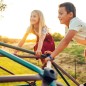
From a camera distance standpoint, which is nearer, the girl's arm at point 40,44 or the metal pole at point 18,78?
the metal pole at point 18,78

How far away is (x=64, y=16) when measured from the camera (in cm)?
299

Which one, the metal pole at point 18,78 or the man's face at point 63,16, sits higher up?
the man's face at point 63,16

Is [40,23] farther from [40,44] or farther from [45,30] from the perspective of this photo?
[40,44]

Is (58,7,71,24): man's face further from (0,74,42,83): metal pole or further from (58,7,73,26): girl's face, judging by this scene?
(0,74,42,83): metal pole

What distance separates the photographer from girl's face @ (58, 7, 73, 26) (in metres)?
2.98

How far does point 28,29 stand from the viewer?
4.30 m

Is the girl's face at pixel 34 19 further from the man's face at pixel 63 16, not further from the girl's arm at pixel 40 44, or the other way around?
the man's face at pixel 63 16

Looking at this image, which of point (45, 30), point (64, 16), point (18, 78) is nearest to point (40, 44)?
point (45, 30)

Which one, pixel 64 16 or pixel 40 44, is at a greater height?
pixel 64 16

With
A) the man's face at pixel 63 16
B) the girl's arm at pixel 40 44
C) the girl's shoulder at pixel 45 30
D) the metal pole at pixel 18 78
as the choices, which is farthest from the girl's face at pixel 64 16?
the metal pole at pixel 18 78

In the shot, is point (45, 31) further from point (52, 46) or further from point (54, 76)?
point (54, 76)

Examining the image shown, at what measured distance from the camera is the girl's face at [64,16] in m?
2.98


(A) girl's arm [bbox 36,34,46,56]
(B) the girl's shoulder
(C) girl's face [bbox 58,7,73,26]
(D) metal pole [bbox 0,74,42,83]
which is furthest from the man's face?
(D) metal pole [bbox 0,74,42,83]

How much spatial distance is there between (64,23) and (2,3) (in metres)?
16.1
